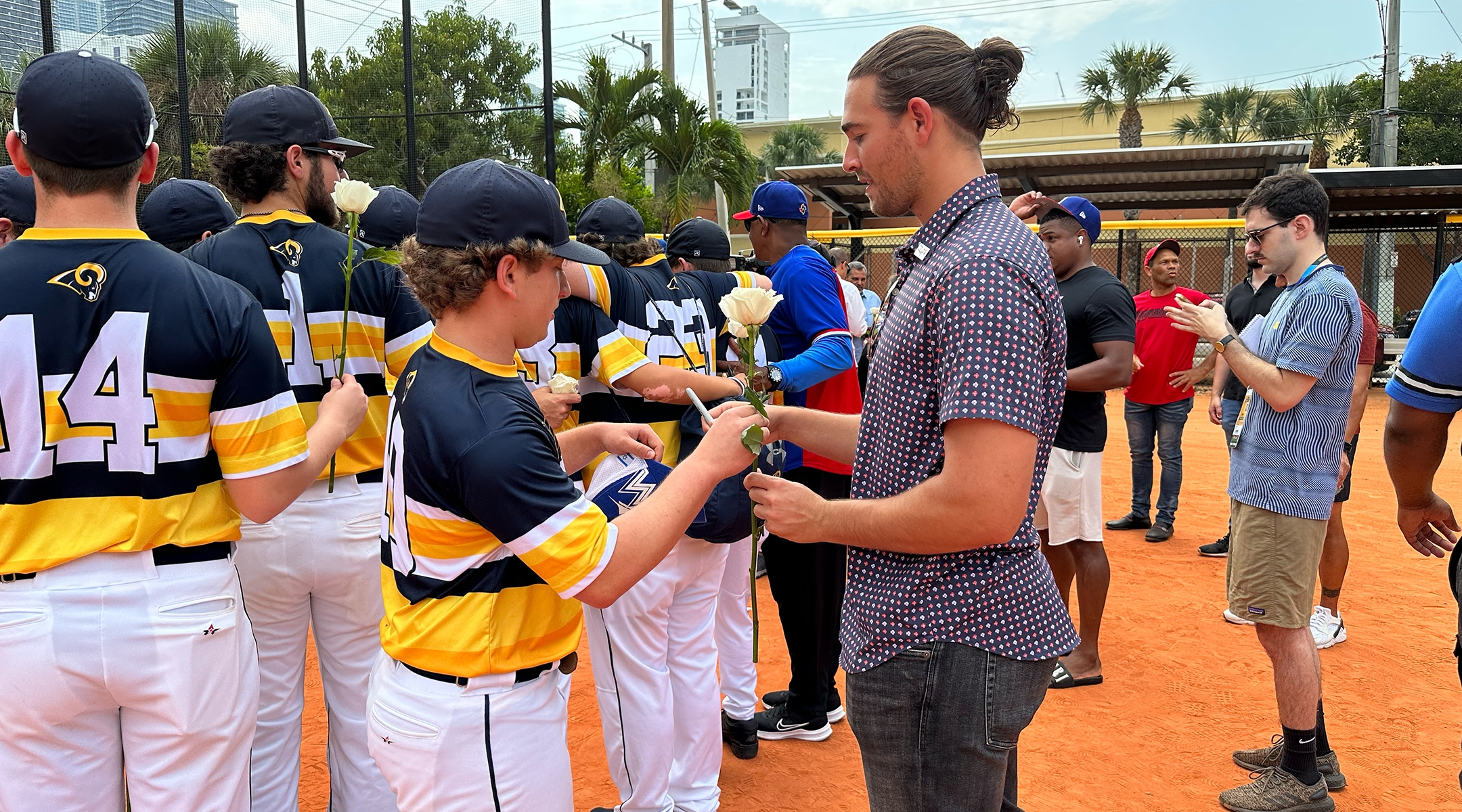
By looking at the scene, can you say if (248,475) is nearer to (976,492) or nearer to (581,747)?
(976,492)

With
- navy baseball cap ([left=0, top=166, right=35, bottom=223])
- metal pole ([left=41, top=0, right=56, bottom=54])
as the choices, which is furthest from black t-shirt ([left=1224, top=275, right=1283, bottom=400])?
metal pole ([left=41, top=0, right=56, bottom=54])

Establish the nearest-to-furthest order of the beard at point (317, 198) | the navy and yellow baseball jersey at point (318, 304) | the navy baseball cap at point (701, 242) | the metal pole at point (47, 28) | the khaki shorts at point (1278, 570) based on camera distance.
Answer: the navy and yellow baseball jersey at point (318, 304) → the beard at point (317, 198) → the khaki shorts at point (1278, 570) → the navy baseball cap at point (701, 242) → the metal pole at point (47, 28)

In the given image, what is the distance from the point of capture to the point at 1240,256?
75.8 ft

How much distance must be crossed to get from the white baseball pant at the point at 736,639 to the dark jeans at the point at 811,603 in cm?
25

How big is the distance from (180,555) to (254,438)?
318 millimetres

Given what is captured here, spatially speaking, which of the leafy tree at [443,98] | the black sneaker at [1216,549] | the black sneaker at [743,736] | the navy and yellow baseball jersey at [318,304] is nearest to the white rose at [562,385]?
the navy and yellow baseball jersey at [318,304]

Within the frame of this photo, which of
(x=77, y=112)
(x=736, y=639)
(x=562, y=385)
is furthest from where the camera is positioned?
(x=736, y=639)

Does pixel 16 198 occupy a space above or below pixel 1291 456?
above

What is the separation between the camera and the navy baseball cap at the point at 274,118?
308 cm

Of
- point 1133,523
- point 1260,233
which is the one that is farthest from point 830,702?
point 1133,523

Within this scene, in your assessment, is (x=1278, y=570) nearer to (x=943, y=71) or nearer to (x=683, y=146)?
(x=943, y=71)

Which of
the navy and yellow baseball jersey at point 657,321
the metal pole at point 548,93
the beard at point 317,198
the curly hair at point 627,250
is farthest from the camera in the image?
Result: the metal pole at point 548,93

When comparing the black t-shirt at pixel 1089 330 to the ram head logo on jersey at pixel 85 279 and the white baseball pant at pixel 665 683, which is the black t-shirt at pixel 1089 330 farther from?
the ram head logo on jersey at pixel 85 279

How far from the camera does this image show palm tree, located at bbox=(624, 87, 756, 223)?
22.6 meters
